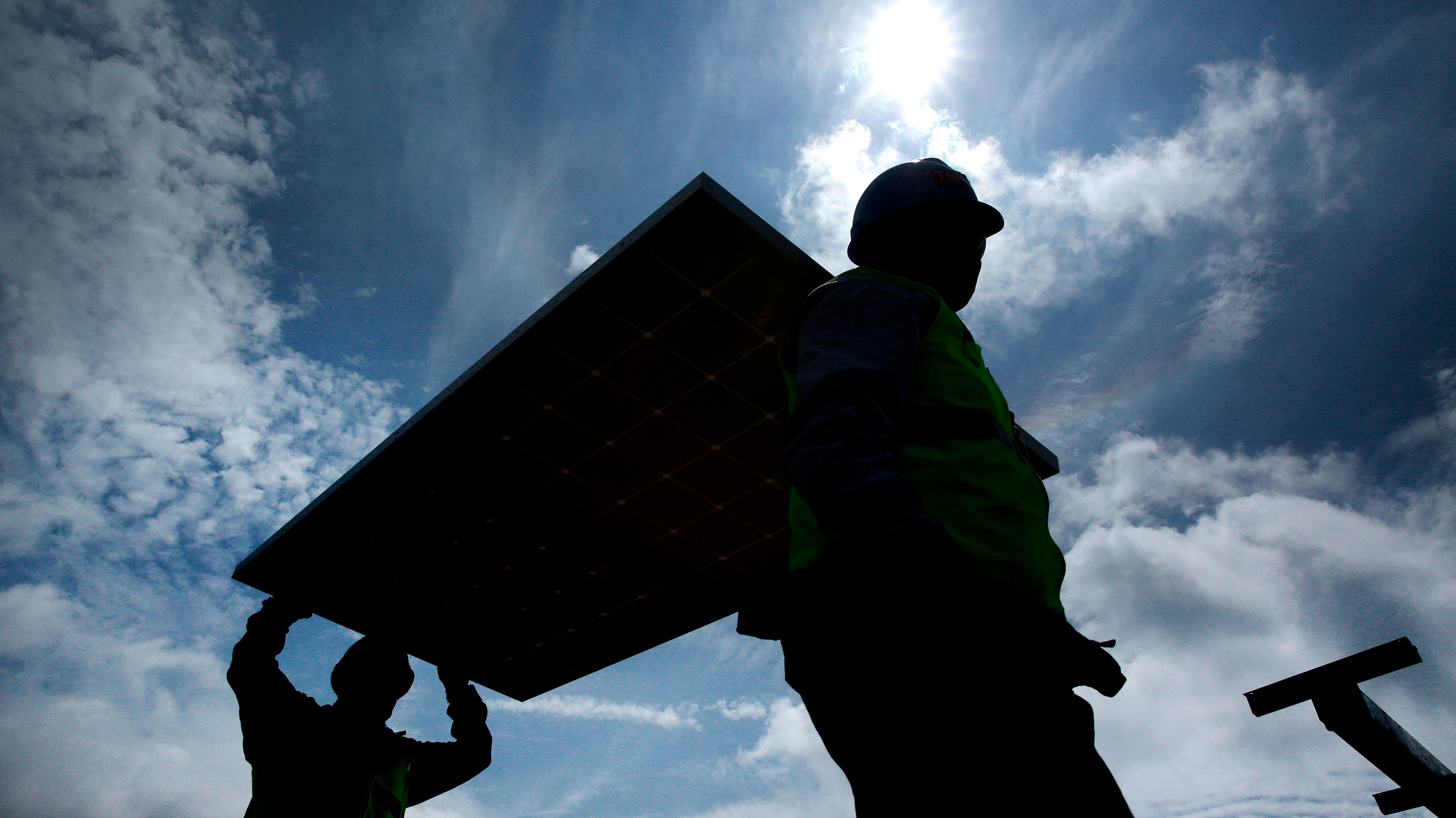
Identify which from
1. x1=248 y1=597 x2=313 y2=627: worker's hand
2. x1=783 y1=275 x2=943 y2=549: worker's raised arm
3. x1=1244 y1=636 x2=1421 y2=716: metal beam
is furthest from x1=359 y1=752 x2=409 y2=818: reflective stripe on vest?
x1=1244 y1=636 x2=1421 y2=716: metal beam

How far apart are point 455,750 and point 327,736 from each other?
3.63 feet

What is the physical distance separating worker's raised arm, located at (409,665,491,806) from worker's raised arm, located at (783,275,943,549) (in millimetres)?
3487

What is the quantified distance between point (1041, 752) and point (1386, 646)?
591 cm

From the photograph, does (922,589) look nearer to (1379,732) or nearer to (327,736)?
(327,736)

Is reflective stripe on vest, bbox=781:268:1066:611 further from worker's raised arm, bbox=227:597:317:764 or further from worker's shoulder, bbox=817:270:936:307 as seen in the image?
worker's raised arm, bbox=227:597:317:764

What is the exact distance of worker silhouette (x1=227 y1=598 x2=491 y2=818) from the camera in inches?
137

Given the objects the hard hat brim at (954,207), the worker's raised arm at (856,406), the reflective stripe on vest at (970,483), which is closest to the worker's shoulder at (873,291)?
the worker's raised arm at (856,406)

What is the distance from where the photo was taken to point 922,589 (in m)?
1.66

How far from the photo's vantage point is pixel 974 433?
2277 millimetres

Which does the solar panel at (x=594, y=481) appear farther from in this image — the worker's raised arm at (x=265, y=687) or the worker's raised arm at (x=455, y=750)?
the worker's raised arm at (x=455, y=750)

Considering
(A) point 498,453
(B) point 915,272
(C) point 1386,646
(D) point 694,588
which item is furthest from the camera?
(D) point 694,588

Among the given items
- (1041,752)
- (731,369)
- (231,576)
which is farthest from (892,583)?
(231,576)

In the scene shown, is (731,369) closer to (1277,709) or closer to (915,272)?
(915,272)

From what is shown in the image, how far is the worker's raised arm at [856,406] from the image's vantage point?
5.74ft
